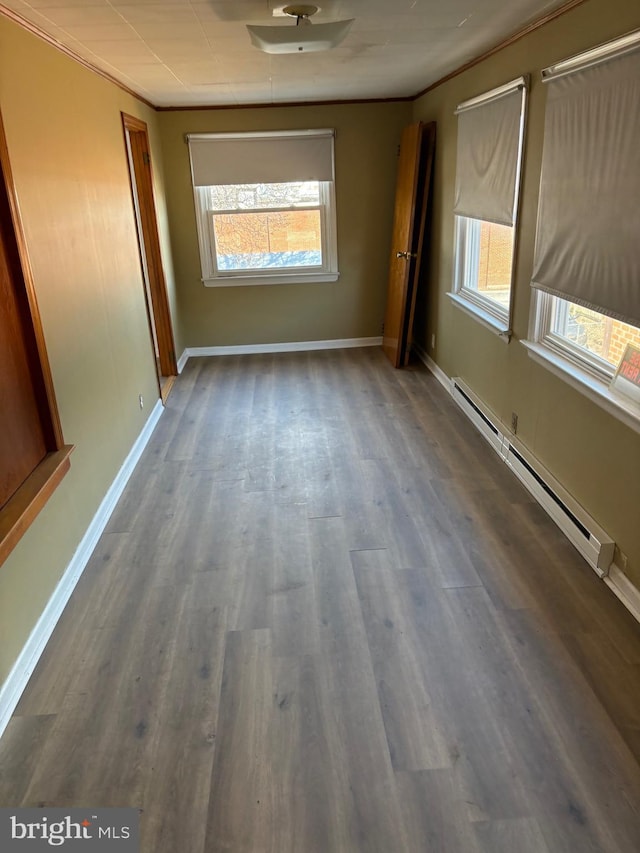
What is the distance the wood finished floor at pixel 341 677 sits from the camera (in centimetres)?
165

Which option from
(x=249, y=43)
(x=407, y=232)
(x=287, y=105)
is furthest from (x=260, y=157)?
(x=249, y=43)

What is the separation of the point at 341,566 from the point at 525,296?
1775 mm

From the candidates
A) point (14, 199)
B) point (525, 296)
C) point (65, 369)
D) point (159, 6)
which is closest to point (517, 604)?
point (525, 296)

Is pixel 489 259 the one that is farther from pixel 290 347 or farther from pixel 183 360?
pixel 183 360

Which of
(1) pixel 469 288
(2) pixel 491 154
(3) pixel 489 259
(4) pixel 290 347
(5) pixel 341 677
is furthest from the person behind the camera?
(4) pixel 290 347

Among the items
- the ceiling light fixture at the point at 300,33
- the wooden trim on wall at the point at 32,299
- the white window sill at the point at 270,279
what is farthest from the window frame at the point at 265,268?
the wooden trim on wall at the point at 32,299

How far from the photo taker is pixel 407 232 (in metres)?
5.14

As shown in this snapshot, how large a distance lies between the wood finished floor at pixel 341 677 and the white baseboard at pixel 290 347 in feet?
9.05

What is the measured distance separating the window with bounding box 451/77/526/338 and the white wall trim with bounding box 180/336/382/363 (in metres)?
1.57

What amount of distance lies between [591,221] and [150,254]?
3686mm

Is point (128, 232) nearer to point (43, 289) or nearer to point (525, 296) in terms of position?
point (43, 289)

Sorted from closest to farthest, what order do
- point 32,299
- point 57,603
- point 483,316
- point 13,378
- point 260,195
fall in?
point 13,378
point 32,299
point 57,603
point 483,316
point 260,195

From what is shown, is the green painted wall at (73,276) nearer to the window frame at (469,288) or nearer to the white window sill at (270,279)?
the white window sill at (270,279)

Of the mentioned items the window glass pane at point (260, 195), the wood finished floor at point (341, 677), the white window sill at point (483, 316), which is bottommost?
the wood finished floor at point (341, 677)
